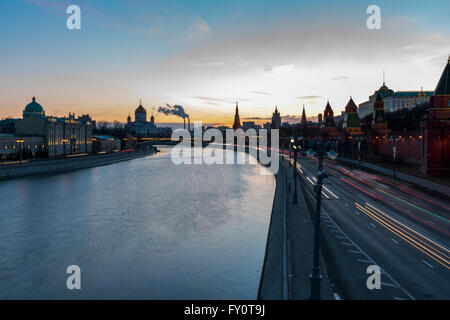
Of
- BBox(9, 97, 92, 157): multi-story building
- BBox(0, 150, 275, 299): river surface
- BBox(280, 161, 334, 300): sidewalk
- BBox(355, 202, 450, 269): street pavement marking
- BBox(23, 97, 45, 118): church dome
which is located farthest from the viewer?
BBox(23, 97, 45, 118): church dome

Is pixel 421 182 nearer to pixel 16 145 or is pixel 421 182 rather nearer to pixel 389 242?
pixel 389 242

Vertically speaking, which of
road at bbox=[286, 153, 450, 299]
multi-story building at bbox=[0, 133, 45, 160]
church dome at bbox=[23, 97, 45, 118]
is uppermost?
church dome at bbox=[23, 97, 45, 118]

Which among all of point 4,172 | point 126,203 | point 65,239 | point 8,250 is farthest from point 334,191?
point 4,172

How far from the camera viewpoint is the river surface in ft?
50.1

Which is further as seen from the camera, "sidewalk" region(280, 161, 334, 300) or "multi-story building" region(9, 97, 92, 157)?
"multi-story building" region(9, 97, 92, 157)

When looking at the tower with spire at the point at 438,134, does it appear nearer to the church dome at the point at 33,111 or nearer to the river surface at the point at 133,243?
the river surface at the point at 133,243

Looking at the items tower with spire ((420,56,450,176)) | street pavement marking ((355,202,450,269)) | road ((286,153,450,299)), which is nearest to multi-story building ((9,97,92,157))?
road ((286,153,450,299))

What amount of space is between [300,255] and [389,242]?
575cm

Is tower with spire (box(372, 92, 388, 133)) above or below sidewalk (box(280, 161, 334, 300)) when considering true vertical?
above

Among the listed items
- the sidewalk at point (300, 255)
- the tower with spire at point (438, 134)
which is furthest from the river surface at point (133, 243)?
the tower with spire at point (438, 134)

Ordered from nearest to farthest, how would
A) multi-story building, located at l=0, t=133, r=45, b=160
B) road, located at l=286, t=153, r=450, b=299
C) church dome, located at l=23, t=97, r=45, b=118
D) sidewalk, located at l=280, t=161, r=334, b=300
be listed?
sidewalk, located at l=280, t=161, r=334, b=300
road, located at l=286, t=153, r=450, b=299
multi-story building, located at l=0, t=133, r=45, b=160
church dome, located at l=23, t=97, r=45, b=118

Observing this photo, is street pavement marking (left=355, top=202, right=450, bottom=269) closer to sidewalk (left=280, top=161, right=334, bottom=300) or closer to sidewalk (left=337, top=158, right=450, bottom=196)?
sidewalk (left=280, top=161, right=334, bottom=300)

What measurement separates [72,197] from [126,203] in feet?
27.6

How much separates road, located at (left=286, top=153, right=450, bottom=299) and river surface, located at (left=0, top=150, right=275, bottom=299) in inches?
178
